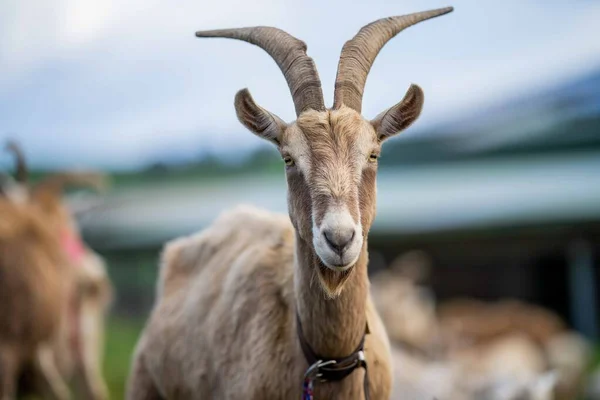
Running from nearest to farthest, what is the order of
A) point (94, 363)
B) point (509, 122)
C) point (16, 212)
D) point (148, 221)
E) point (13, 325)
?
1. point (13, 325)
2. point (16, 212)
3. point (94, 363)
4. point (509, 122)
5. point (148, 221)

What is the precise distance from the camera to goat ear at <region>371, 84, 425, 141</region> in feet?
13.9

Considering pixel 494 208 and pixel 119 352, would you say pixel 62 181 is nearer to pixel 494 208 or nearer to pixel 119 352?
pixel 119 352

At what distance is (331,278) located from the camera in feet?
13.4

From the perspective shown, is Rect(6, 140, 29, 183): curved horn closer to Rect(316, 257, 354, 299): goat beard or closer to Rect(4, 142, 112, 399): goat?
Rect(4, 142, 112, 399): goat

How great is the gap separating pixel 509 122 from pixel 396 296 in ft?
26.9

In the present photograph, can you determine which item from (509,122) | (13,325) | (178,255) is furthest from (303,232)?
(509,122)

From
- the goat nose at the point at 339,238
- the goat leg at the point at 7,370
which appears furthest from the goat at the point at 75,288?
the goat nose at the point at 339,238

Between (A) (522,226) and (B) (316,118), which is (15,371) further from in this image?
(A) (522,226)

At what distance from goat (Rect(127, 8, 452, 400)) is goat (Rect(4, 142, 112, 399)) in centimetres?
407

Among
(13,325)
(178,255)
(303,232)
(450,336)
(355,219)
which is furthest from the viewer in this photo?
(450,336)

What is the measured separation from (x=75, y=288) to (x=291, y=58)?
658cm

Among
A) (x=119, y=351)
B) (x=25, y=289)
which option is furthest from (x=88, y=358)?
(x=119, y=351)

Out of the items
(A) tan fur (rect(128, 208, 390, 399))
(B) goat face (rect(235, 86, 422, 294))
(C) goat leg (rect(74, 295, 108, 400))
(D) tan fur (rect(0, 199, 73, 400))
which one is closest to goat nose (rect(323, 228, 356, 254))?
(B) goat face (rect(235, 86, 422, 294))

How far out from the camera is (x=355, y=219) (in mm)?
3826
